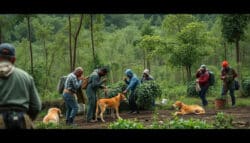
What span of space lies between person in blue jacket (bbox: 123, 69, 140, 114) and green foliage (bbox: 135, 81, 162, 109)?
0.14 metres

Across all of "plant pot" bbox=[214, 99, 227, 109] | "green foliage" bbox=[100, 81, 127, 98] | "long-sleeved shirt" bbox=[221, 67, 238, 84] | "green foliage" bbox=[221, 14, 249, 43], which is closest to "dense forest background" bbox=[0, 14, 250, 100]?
"green foliage" bbox=[221, 14, 249, 43]

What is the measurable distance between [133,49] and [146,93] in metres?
23.6

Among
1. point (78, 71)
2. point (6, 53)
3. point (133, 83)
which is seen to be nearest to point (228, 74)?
point (133, 83)

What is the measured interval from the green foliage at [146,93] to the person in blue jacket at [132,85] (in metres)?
0.14

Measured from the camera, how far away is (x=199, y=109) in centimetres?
1416

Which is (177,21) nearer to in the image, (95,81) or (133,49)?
(133,49)

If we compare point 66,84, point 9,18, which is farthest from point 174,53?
point 66,84

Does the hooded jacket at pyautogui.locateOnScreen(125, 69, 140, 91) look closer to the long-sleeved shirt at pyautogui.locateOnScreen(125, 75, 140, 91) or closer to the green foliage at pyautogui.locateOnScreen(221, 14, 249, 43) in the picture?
the long-sleeved shirt at pyautogui.locateOnScreen(125, 75, 140, 91)

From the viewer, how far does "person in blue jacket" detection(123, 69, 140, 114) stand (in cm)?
1471

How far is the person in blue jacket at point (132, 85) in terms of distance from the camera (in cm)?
1471

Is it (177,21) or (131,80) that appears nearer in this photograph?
(131,80)

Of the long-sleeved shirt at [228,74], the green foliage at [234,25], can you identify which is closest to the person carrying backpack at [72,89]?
the long-sleeved shirt at [228,74]

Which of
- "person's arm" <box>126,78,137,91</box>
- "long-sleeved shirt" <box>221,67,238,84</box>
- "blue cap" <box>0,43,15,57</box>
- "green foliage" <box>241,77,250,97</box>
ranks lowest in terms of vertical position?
"green foliage" <box>241,77,250,97</box>

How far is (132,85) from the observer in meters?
14.7
